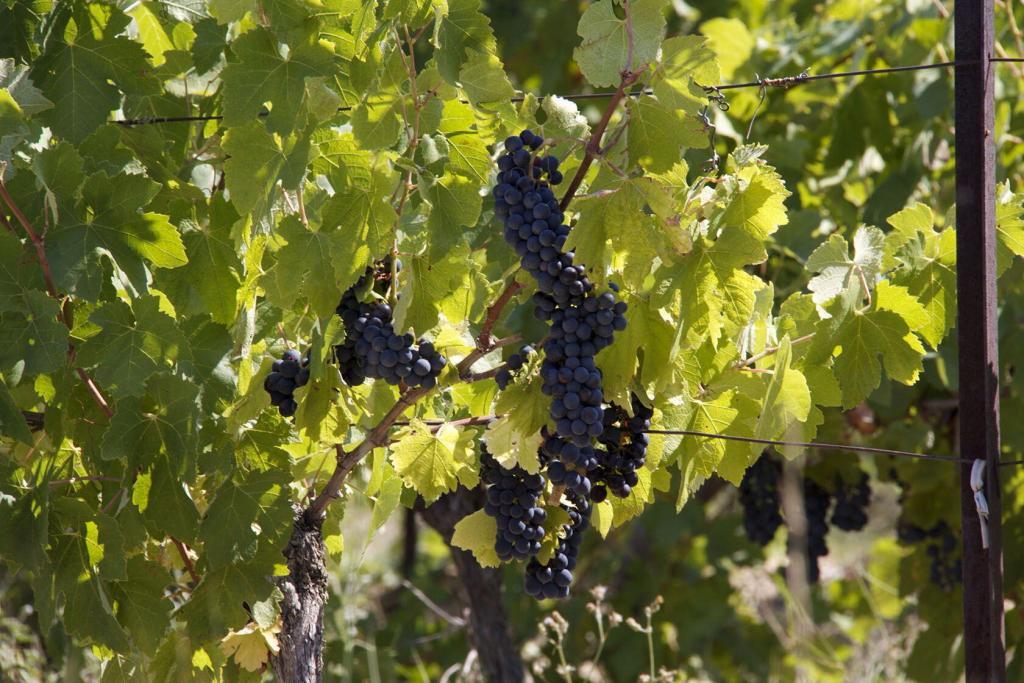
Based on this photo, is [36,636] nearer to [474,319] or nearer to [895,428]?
[474,319]

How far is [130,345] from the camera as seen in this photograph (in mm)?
1878

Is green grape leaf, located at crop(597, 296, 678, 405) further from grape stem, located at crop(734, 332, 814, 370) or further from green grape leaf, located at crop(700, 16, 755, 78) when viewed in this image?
green grape leaf, located at crop(700, 16, 755, 78)

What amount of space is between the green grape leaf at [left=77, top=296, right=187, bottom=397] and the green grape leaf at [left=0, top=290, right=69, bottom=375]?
59 mm


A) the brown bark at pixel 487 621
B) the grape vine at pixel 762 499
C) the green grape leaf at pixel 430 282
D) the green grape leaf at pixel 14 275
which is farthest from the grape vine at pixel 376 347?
the grape vine at pixel 762 499

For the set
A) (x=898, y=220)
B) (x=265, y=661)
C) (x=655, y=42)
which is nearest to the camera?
(x=655, y=42)

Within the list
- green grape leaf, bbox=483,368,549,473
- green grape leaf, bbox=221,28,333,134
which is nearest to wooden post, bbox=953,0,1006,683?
green grape leaf, bbox=483,368,549,473

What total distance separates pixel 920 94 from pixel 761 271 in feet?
2.38

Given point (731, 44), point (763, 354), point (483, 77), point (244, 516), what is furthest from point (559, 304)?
point (731, 44)

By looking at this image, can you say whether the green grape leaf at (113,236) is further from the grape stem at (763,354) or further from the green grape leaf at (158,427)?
the grape stem at (763,354)

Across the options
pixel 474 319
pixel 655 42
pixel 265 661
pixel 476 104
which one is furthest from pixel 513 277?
pixel 265 661

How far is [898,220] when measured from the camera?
216cm

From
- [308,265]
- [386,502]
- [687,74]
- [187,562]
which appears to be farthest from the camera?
[187,562]

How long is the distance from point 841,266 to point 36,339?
4.50 feet

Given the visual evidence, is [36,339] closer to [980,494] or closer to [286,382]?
[286,382]
